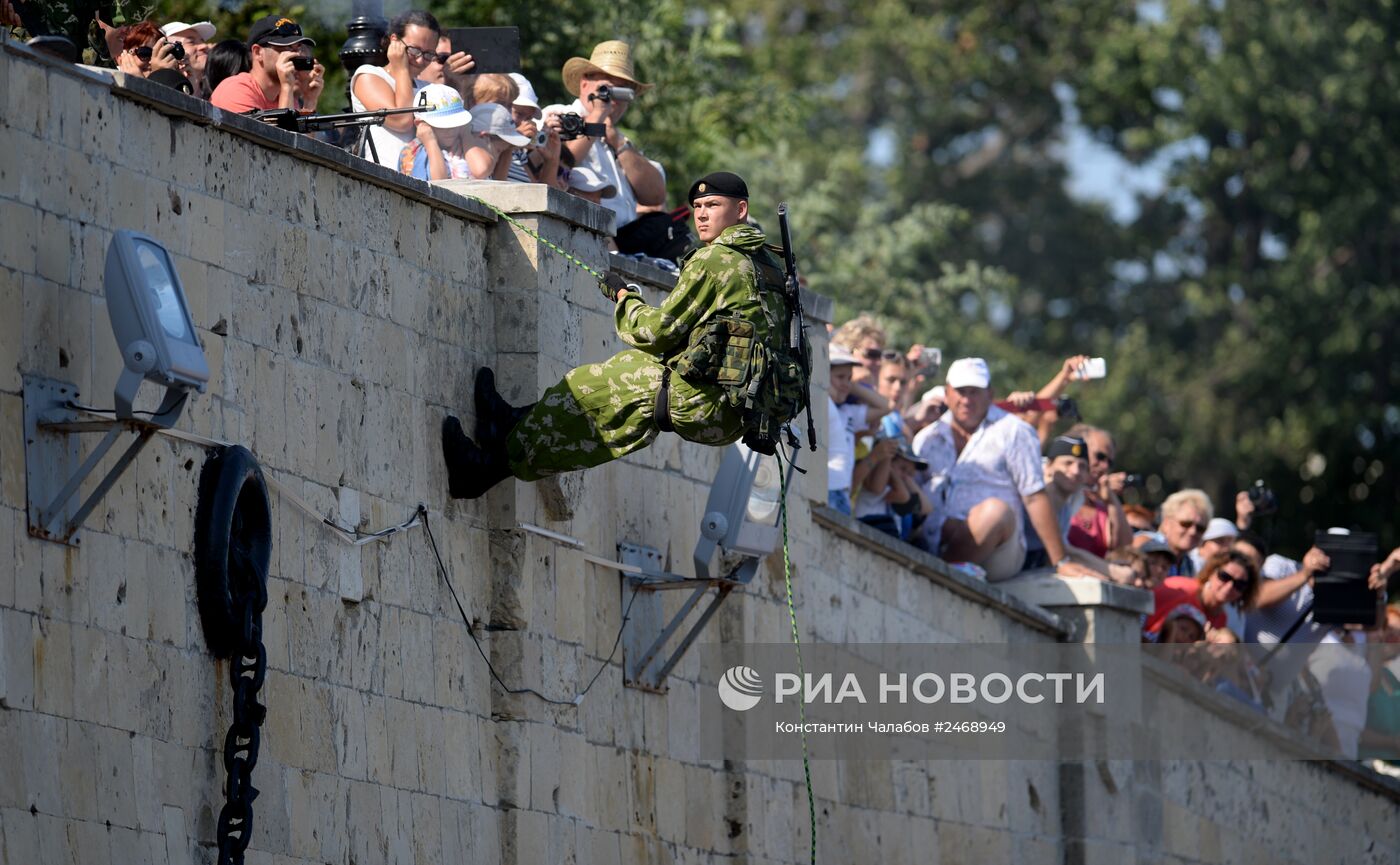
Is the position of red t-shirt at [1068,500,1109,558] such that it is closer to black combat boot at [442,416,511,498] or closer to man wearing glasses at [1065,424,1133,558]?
man wearing glasses at [1065,424,1133,558]

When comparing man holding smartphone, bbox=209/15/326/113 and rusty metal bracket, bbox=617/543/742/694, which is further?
rusty metal bracket, bbox=617/543/742/694

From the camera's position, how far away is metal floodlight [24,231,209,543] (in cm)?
795

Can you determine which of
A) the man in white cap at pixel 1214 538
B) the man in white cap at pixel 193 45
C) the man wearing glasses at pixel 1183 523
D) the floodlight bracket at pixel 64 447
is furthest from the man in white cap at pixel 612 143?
the man in white cap at pixel 1214 538

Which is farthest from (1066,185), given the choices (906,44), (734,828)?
(734,828)

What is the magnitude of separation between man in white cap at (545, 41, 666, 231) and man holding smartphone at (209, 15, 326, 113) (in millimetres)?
1746

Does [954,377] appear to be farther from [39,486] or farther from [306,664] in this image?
[39,486]

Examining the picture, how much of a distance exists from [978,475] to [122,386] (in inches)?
274

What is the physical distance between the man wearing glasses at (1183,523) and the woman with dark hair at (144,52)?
814cm

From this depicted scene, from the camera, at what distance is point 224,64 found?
35.1 ft

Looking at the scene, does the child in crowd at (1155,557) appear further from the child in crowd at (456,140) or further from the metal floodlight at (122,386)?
the metal floodlight at (122,386)

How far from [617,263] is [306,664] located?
2.76 metres

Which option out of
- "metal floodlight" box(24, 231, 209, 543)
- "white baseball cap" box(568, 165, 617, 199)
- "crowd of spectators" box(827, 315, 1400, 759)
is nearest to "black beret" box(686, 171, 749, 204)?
"white baseball cap" box(568, 165, 617, 199)

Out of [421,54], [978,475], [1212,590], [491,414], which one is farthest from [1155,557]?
[491,414]

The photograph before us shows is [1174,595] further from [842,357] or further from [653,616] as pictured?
[653,616]
